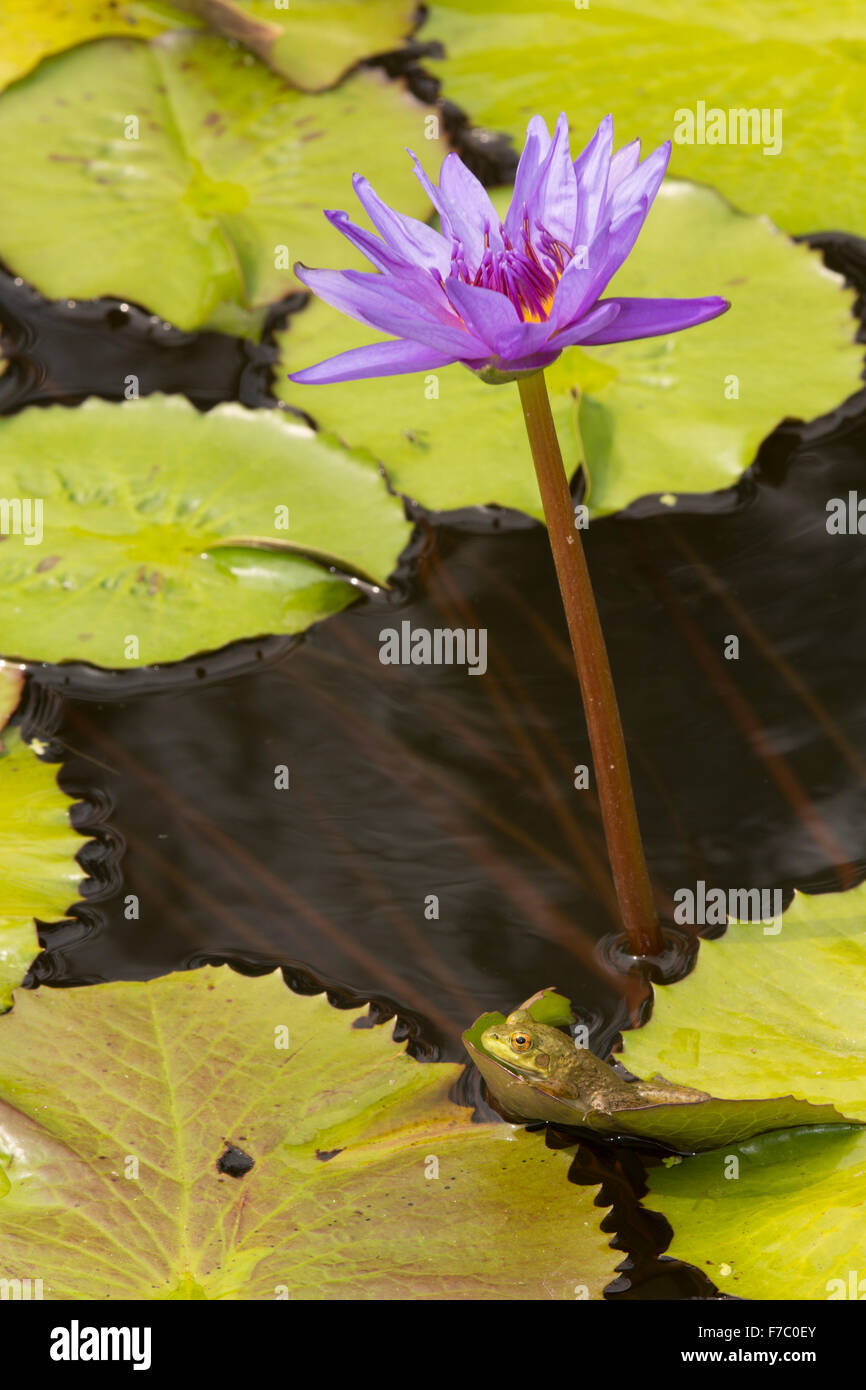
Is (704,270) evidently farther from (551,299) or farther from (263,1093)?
(263,1093)

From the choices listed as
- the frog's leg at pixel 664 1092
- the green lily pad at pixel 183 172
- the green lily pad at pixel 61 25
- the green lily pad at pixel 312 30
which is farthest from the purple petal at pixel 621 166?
the green lily pad at pixel 61 25

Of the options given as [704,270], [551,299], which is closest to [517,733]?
[551,299]

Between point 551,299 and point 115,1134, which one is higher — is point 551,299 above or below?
above

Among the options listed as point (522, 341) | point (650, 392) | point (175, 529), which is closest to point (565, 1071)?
point (522, 341)

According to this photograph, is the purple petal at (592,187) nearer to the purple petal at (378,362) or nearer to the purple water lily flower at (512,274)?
the purple water lily flower at (512,274)

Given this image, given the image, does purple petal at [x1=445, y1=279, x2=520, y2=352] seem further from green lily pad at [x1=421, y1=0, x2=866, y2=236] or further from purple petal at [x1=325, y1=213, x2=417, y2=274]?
green lily pad at [x1=421, y1=0, x2=866, y2=236]

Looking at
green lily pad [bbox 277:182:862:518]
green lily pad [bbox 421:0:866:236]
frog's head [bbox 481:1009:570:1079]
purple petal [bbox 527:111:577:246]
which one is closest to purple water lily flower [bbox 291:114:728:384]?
purple petal [bbox 527:111:577:246]

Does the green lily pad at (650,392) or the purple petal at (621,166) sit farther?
the green lily pad at (650,392)
